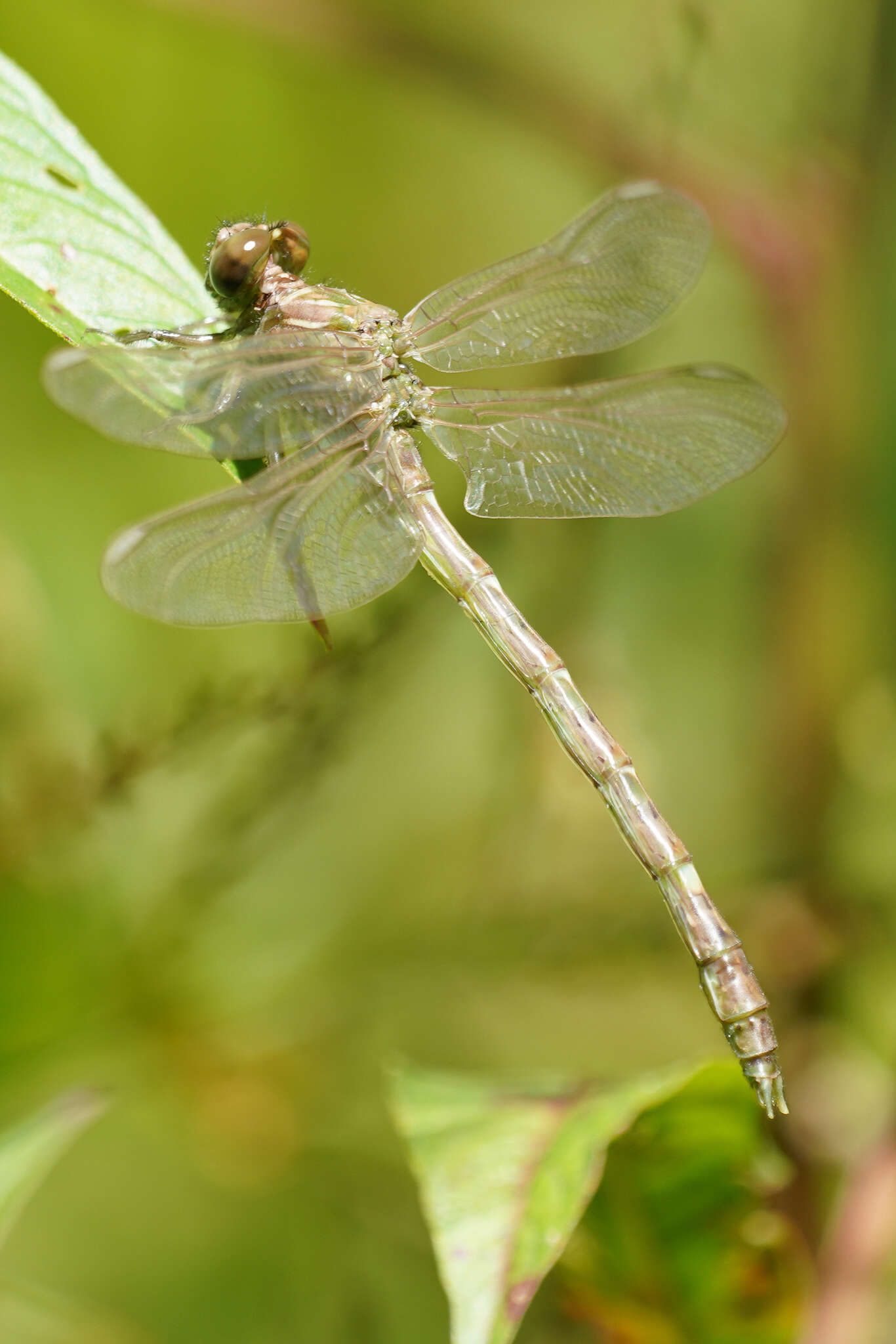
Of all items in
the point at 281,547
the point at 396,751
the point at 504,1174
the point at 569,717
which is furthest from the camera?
the point at 396,751

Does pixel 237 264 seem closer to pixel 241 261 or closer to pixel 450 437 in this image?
pixel 241 261

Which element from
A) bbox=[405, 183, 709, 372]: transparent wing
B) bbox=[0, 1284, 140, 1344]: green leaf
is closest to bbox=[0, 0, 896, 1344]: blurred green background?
bbox=[405, 183, 709, 372]: transparent wing

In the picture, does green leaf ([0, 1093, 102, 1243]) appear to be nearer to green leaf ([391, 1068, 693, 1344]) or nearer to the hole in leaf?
green leaf ([391, 1068, 693, 1344])

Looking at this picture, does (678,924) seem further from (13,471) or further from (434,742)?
(13,471)

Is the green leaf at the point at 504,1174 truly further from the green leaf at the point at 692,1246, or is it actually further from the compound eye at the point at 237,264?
the compound eye at the point at 237,264

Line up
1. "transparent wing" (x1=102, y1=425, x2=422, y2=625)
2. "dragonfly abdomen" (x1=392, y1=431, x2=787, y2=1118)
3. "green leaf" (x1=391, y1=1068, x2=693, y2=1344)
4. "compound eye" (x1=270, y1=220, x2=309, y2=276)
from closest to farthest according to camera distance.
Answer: "green leaf" (x1=391, y1=1068, x2=693, y2=1344), "transparent wing" (x1=102, y1=425, x2=422, y2=625), "dragonfly abdomen" (x1=392, y1=431, x2=787, y2=1118), "compound eye" (x1=270, y1=220, x2=309, y2=276)

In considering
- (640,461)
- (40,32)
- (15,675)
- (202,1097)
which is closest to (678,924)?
(640,461)

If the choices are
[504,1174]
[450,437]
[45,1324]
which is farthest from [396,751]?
[504,1174]
